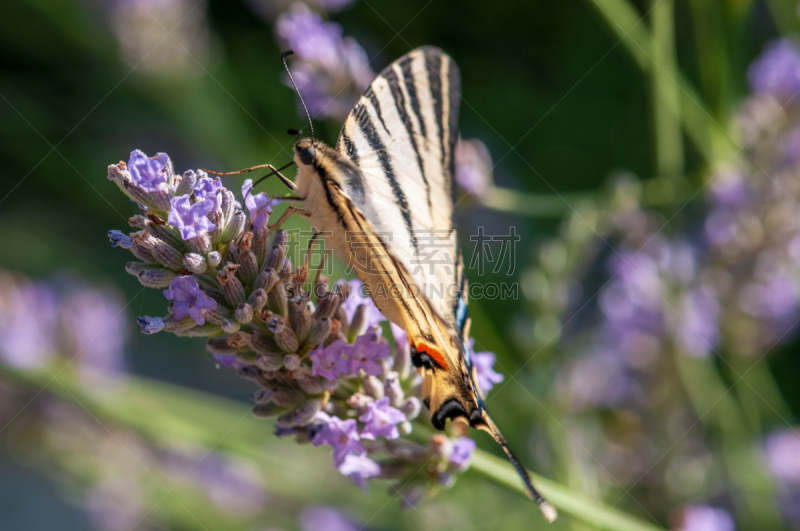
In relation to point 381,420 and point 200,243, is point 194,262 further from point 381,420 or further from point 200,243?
point 381,420

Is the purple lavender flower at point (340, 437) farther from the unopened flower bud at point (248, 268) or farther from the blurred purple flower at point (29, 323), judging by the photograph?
the blurred purple flower at point (29, 323)

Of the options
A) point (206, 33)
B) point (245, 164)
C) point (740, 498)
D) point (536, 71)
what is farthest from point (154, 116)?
point (740, 498)

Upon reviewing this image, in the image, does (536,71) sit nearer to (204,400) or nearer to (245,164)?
(245,164)

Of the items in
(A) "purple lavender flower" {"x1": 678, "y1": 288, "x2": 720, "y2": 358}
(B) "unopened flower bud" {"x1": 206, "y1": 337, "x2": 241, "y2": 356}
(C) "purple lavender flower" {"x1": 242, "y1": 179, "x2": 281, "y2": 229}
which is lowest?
(B) "unopened flower bud" {"x1": 206, "y1": 337, "x2": 241, "y2": 356}

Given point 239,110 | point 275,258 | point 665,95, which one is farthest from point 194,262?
point 239,110

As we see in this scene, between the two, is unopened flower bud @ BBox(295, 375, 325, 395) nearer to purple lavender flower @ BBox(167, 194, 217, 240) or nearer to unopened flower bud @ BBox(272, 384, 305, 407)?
unopened flower bud @ BBox(272, 384, 305, 407)

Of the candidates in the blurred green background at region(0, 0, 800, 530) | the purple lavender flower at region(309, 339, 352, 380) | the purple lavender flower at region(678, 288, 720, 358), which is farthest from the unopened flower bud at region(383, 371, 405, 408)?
the purple lavender flower at region(678, 288, 720, 358)

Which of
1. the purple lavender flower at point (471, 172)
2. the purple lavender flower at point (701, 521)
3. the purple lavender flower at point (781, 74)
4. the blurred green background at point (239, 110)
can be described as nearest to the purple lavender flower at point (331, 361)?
the purple lavender flower at point (471, 172)
